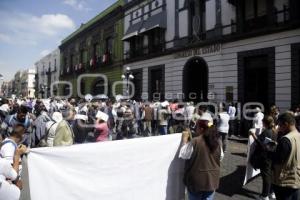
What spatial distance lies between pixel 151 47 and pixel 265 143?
21.2m

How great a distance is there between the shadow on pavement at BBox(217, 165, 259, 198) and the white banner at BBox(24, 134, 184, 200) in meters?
2.39

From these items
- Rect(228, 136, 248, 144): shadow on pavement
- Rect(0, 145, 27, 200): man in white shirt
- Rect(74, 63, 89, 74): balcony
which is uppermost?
Rect(74, 63, 89, 74): balcony

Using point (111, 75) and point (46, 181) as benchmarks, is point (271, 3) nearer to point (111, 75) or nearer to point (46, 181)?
point (46, 181)

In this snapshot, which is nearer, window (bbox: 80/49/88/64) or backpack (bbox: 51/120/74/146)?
backpack (bbox: 51/120/74/146)

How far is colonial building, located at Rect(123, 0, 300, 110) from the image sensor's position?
16266 millimetres

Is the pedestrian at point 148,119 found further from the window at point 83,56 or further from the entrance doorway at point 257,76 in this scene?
the window at point 83,56

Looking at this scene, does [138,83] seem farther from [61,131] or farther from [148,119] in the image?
[61,131]

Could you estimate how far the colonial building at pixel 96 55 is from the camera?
32.4 metres

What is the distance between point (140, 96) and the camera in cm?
2802

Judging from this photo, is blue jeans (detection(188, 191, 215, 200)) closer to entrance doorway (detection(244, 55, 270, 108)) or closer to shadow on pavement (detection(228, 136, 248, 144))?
shadow on pavement (detection(228, 136, 248, 144))

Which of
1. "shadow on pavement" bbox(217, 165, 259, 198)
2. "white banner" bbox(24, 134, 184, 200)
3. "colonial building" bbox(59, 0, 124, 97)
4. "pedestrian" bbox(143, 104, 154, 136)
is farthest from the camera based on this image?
"colonial building" bbox(59, 0, 124, 97)

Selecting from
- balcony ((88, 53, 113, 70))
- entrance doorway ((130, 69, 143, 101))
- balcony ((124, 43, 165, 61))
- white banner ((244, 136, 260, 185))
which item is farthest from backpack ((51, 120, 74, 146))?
balcony ((88, 53, 113, 70))

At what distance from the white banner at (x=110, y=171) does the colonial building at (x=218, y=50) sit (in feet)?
40.5

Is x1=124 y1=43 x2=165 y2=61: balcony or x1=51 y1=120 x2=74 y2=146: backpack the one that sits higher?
x1=124 y1=43 x2=165 y2=61: balcony
